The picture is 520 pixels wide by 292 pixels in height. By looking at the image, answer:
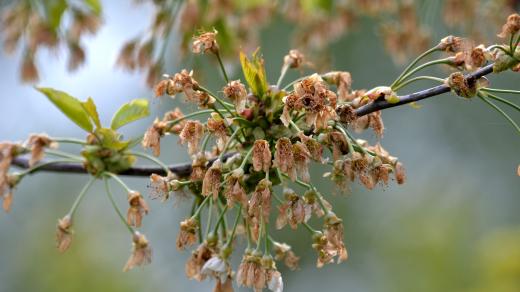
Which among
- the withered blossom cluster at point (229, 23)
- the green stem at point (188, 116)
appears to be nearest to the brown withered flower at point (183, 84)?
the green stem at point (188, 116)

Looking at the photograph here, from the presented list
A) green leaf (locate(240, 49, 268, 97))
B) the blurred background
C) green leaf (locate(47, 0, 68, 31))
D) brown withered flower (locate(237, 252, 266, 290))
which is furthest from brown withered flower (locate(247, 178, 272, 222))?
the blurred background

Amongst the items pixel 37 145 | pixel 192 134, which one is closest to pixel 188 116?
pixel 192 134

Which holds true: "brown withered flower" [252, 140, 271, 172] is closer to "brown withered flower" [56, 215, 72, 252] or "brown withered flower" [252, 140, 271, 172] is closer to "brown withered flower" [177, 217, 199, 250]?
"brown withered flower" [177, 217, 199, 250]

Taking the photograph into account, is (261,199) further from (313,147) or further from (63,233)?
(63,233)

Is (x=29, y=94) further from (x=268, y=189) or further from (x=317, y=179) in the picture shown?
(x=268, y=189)

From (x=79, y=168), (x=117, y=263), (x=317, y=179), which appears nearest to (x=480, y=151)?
(x=317, y=179)

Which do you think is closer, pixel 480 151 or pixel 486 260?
pixel 486 260

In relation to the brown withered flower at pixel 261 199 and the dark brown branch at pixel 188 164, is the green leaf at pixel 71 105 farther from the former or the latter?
the brown withered flower at pixel 261 199
